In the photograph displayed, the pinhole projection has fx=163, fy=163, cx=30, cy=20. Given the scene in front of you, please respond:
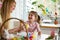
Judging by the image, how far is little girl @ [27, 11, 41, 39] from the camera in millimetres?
1449

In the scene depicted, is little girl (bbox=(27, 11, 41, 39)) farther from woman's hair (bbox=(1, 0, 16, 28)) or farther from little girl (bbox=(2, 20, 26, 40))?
woman's hair (bbox=(1, 0, 16, 28))

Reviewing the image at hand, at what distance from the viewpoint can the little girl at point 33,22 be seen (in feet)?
4.75

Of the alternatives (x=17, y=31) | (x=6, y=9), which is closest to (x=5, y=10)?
(x=6, y=9)

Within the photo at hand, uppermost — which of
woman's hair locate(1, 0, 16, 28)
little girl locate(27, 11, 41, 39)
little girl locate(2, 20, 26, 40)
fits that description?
woman's hair locate(1, 0, 16, 28)

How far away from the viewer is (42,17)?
1446 millimetres

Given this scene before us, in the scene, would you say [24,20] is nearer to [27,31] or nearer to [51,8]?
[27,31]

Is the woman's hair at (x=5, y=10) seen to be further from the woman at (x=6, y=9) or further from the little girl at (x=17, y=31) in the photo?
the little girl at (x=17, y=31)

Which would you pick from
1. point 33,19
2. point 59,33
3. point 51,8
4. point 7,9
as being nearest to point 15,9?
point 7,9

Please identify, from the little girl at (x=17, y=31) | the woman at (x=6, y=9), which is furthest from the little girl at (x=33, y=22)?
the woman at (x=6, y=9)

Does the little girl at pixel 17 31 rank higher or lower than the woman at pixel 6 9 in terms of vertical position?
lower

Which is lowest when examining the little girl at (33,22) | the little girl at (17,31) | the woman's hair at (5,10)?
the little girl at (17,31)

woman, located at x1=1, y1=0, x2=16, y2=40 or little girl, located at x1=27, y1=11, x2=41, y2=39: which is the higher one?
woman, located at x1=1, y1=0, x2=16, y2=40

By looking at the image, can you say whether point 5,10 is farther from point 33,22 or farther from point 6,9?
point 33,22

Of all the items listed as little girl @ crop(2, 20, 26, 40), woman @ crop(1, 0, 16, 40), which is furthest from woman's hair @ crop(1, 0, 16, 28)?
little girl @ crop(2, 20, 26, 40)
